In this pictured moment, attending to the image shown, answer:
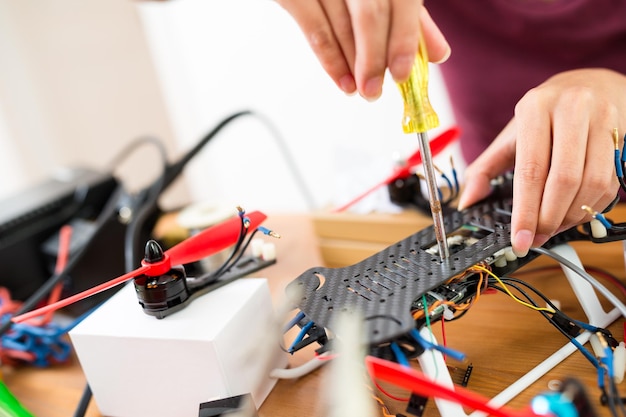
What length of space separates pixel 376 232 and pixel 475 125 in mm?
328

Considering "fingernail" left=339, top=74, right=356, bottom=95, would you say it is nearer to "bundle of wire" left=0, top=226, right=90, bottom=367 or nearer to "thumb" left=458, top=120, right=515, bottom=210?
"thumb" left=458, top=120, right=515, bottom=210

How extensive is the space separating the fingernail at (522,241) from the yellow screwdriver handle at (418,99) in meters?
0.13

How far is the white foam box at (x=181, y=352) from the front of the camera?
19.8 inches

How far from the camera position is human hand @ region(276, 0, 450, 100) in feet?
1.44

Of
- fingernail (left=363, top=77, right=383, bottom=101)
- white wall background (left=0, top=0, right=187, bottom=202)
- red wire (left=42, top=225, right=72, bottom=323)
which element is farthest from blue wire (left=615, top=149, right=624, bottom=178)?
white wall background (left=0, top=0, right=187, bottom=202)

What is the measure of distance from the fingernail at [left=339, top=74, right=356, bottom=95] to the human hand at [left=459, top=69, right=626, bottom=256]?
0.18 m

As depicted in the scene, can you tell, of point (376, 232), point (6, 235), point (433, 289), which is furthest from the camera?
point (6, 235)

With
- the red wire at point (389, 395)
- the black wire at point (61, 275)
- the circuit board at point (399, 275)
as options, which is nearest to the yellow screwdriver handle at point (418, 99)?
the circuit board at point (399, 275)

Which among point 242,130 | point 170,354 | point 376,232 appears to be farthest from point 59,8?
point 170,354

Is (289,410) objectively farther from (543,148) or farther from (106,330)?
(543,148)

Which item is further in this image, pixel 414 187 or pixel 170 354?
pixel 414 187

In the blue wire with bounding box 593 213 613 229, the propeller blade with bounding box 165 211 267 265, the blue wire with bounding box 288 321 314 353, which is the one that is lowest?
the blue wire with bounding box 288 321 314 353

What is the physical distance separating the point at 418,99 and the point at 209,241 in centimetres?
27

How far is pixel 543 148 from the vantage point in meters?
0.54
